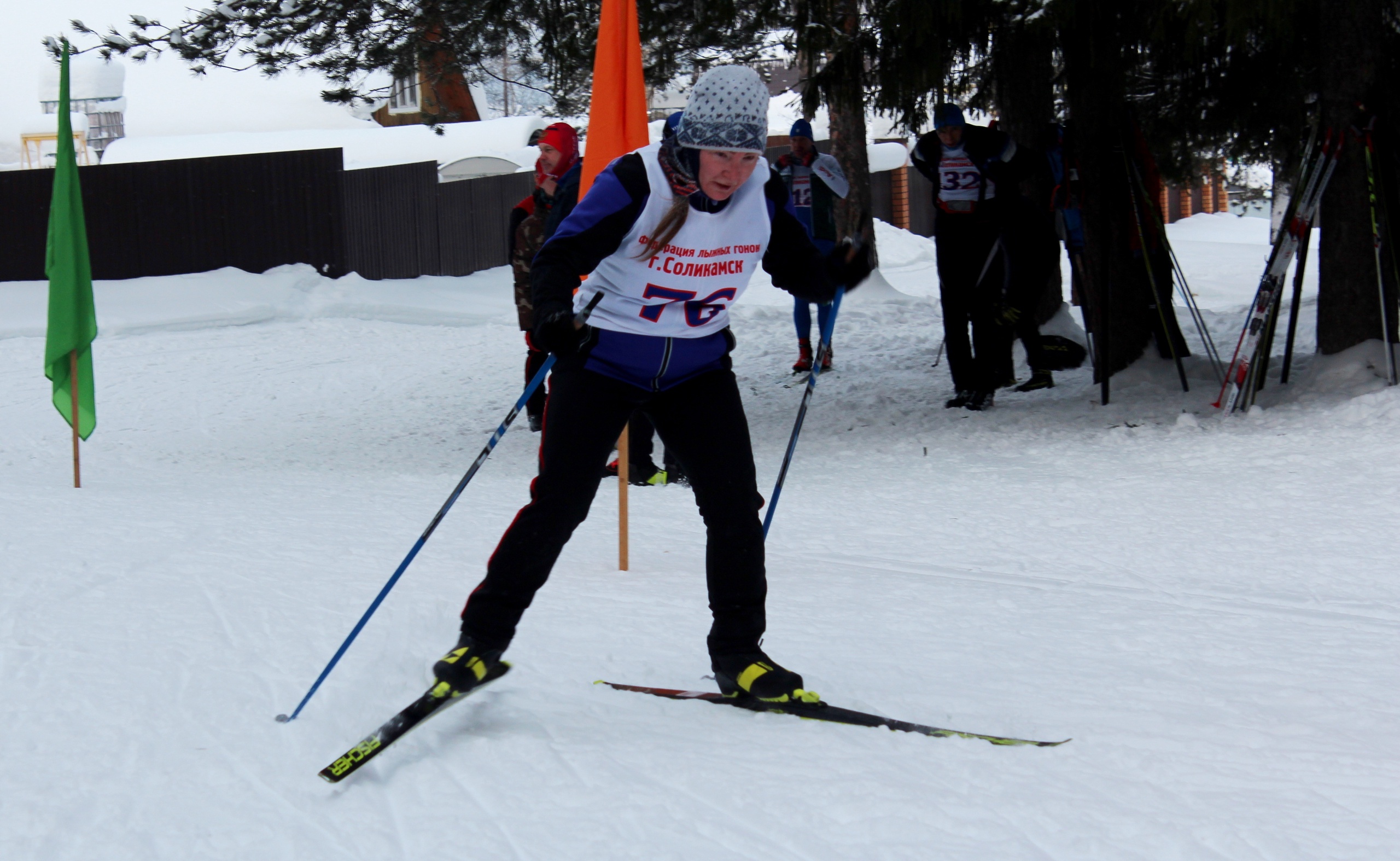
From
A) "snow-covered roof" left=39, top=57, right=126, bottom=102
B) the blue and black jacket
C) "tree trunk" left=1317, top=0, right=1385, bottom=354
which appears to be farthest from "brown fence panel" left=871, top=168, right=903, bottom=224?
the blue and black jacket

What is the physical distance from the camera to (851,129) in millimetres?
15492

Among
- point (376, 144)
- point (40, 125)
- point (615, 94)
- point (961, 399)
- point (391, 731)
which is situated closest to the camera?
point (391, 731)

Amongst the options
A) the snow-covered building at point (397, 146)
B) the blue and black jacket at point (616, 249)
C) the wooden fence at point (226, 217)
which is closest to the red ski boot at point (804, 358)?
the blue and black jacket at point (616, 249)

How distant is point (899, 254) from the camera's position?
22453mm

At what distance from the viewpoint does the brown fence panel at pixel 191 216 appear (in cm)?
1602

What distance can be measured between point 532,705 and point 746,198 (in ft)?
4.49

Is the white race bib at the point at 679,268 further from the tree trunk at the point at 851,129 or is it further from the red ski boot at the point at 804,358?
the red ski boot at the point at 804,358

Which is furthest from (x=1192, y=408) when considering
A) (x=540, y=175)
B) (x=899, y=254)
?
→ (x=899, y=254)

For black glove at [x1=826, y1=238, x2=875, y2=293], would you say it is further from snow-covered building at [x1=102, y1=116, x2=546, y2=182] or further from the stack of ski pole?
snow-covered building at [x1=102, y1=116, x2=546, y2=182]

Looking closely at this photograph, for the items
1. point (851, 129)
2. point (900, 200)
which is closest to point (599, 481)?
point (851, 129)

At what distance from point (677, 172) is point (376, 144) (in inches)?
1011

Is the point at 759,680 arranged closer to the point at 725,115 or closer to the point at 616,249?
the point at 616,249

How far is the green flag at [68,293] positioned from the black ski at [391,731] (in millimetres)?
4914

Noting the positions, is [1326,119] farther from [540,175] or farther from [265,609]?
[265,609]
